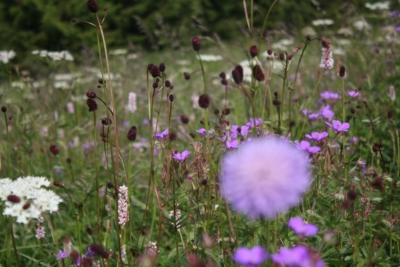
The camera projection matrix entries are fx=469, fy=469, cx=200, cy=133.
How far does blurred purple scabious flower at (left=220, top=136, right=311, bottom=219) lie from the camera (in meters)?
0.73

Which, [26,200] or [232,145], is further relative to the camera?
[232,145]

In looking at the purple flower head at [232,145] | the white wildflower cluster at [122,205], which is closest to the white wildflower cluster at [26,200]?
the white wildflower cluster at [122,205]

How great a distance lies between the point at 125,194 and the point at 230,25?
10.4m

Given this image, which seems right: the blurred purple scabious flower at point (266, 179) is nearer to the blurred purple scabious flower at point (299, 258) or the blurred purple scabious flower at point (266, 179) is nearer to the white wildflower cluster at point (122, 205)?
the blurred purple scabious flower at point (299, 258)

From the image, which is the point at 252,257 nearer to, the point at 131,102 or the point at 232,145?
the point at 232,145

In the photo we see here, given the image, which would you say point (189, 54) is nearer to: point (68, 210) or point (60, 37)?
point (60, 37)

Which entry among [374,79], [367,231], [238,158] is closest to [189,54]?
[374,79]

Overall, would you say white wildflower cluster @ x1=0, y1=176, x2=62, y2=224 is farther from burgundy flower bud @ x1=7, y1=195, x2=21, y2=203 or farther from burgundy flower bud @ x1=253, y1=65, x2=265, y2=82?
burgundy flower bud @ x1=253, y1=65, x2=265, y2=82

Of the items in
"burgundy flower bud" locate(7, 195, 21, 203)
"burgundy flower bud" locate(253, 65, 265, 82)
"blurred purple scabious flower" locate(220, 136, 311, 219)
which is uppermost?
"burgundy flower bud" locate(253, 65, 265, 82)

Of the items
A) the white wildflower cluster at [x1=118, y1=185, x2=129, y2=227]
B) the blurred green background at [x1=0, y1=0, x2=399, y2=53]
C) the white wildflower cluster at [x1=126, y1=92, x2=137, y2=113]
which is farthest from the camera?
the blurred green background at [x1=0, y1=0, x2=399, y2=53]

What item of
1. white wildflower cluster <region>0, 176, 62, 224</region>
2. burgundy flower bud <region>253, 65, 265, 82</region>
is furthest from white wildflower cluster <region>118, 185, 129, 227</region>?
burgundy flower bud <region>253, 65, 265, 82</region>

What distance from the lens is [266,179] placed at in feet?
2.42

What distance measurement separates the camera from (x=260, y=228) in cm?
126

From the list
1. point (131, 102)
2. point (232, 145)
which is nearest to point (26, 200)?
point (232, 145)
